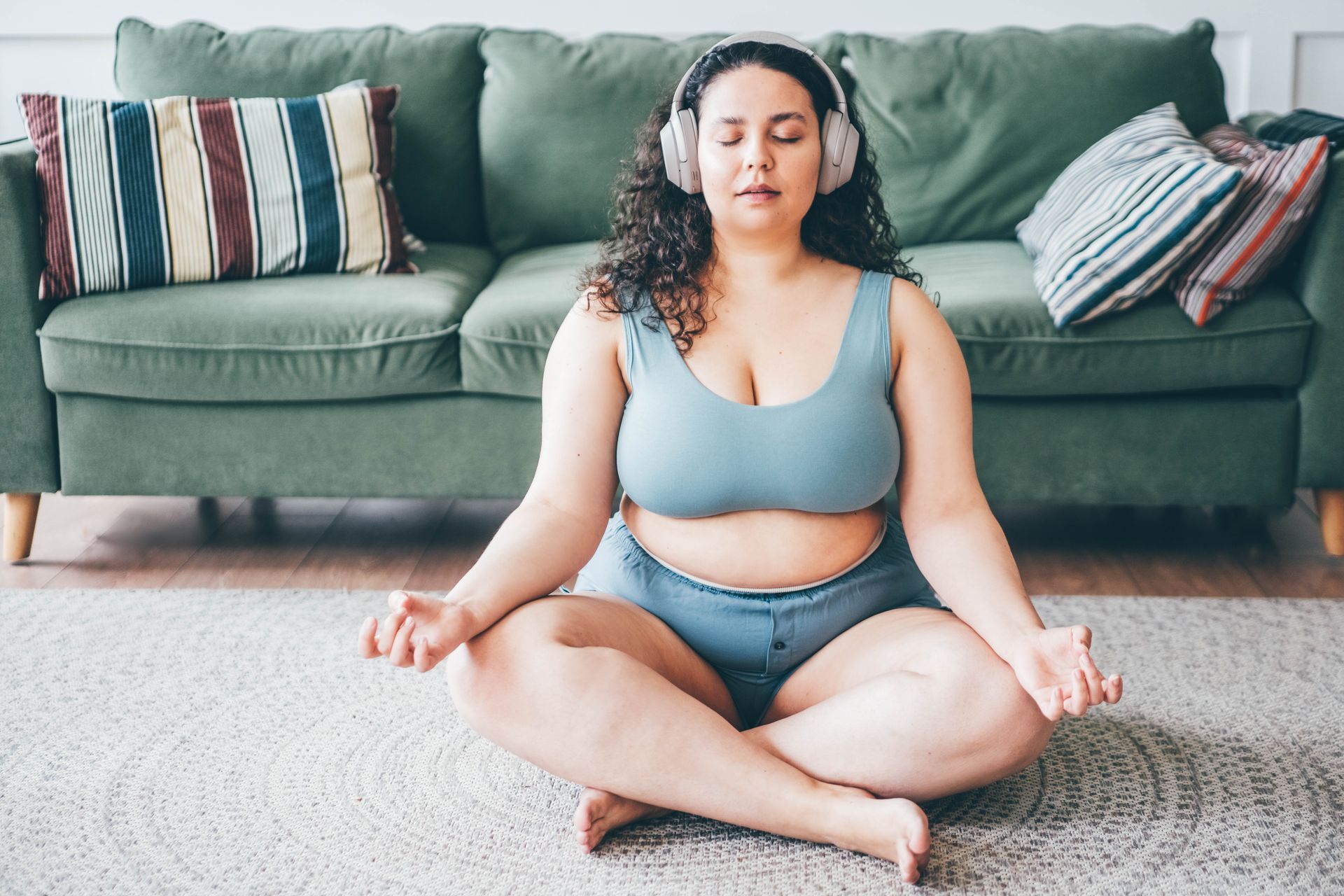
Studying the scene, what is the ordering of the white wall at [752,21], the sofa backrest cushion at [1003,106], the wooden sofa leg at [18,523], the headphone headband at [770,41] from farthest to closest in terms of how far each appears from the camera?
1. the white wall at [752,21]
2. the sofa backrest cushion at [1003,106]
3. the wooden sofa leg at [18,523]
4. the headphone headband at [770,41]

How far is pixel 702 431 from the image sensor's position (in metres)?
1.35

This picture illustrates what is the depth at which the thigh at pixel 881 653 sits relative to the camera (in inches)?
50.6

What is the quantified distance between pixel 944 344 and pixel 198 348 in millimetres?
1300

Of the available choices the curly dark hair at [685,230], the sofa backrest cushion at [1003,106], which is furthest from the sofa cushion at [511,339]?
the sofa backrest cushion at [1003,106]

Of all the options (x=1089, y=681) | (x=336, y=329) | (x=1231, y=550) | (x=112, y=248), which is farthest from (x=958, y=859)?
(x=112, y=248)

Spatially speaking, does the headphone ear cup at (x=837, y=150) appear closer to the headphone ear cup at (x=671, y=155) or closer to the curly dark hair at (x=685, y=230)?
the curly dark hair at (x=685, y=230)

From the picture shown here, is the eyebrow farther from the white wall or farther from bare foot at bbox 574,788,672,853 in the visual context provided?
the white wall

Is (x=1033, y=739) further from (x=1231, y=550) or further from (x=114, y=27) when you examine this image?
(x=114, y=27)

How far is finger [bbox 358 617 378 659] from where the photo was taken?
1181mm

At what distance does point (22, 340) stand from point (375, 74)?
89 cm

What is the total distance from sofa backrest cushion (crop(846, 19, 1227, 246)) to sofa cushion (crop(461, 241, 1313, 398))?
48cm

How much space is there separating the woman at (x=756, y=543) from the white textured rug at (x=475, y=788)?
8 cm

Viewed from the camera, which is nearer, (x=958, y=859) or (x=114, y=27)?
(x=958, y=859)

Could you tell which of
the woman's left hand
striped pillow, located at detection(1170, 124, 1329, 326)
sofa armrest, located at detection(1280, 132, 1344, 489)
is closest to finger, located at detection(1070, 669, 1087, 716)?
the woman's left hand
